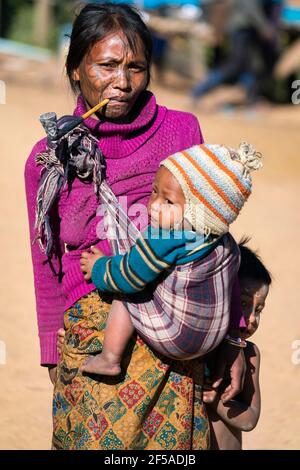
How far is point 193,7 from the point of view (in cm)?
1546

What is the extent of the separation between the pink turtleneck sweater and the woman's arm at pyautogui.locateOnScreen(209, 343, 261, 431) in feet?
2.00

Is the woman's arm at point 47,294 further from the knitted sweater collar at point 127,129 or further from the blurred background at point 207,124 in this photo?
the blurred background at point 207,124

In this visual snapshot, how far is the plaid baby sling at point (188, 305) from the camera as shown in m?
2.42

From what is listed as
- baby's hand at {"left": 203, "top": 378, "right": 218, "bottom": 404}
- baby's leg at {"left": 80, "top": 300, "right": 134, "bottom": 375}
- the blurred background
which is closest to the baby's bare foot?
baby's leg at {"left": 80, "top": 300, "right": 134, "bottom": 375}

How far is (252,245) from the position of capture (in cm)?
781

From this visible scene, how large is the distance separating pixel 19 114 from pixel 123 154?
28.3 ft

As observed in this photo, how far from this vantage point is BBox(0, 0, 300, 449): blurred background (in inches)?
201

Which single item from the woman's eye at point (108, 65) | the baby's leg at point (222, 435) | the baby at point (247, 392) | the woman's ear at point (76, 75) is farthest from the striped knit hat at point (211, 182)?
the baby's leg at point (222, 435)

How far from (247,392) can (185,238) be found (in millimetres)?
869

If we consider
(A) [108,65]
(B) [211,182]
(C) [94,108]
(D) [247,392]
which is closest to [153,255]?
(B) [211,182]

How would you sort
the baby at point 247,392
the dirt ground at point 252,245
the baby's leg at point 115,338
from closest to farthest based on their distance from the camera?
the baby's leg at point 115,338
the baby at point 247,392
the dirt ground at point 252,245

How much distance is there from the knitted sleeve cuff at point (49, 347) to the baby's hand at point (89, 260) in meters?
0.37

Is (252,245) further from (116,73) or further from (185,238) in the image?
(185,238)

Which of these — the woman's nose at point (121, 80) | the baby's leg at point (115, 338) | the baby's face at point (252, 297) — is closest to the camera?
the baby's leg at point (115, 338)
